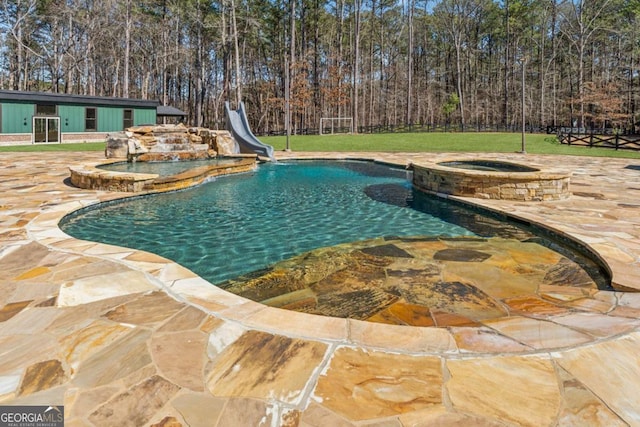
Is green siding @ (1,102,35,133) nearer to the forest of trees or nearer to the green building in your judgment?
the green building

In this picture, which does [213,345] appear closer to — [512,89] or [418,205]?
[418,205]

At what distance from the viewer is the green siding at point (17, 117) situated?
19.7m

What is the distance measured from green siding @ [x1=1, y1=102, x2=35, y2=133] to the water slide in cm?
1188

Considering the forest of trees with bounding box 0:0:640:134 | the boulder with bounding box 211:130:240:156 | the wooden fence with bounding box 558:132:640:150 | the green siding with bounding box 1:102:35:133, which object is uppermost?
the forest of trees with bounding box 0:0:640:134

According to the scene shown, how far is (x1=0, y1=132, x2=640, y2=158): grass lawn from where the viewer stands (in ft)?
59.5

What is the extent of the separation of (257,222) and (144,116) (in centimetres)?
2246

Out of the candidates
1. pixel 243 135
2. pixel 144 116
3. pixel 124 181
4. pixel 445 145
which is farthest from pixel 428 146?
pixel 144 116

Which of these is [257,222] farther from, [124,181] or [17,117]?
[17,117]

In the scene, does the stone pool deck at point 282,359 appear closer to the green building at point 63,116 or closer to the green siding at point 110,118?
the green building at point 63,116

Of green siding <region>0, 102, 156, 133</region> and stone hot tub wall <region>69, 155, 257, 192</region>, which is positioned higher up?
green siding <region>0, 102, 156, 133</region>

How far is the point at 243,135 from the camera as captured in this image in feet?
54.4

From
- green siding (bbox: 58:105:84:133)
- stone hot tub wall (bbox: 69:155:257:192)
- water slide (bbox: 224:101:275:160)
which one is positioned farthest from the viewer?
green siding (bbox: 58:105:84:133)

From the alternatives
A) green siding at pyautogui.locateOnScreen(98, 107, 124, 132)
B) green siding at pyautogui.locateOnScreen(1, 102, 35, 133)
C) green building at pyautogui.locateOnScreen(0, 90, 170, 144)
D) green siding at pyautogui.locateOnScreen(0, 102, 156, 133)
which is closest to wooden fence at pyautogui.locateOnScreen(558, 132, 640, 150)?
green building at pyautogui.locateOnScreen(0, 90, 170, 144)

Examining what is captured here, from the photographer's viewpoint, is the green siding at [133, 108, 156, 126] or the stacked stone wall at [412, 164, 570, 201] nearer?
the stacked stone wall at [412, 164, 570, 201]
